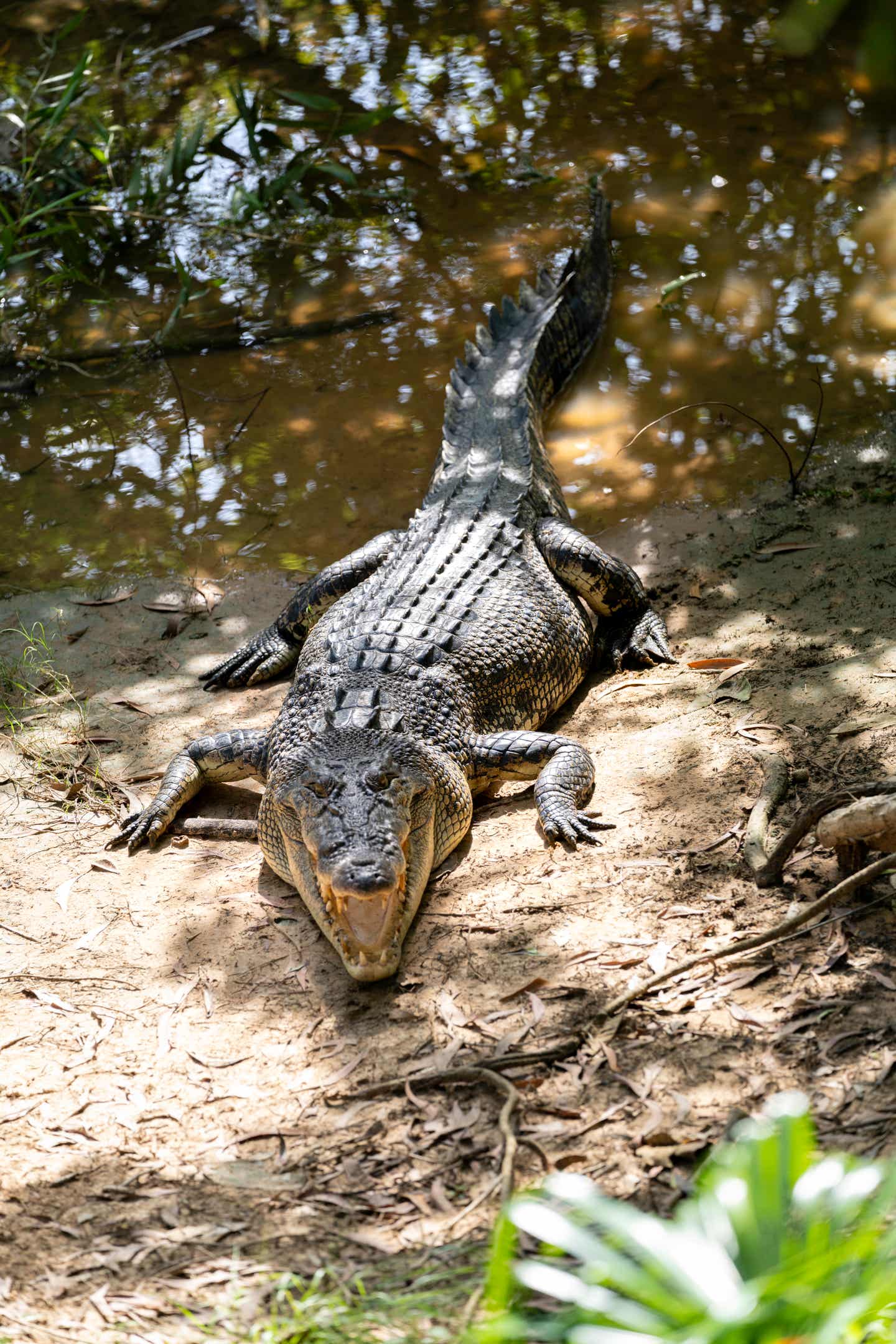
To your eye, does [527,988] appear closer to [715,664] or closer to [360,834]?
[360,834]

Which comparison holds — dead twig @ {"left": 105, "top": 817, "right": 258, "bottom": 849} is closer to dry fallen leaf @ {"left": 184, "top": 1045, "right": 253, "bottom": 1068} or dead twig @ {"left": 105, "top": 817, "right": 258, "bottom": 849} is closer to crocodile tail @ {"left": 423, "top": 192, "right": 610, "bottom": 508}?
dry fallen leaf @ {"left": 184, "top": 1045, "right": 253, "bottom": 1068}

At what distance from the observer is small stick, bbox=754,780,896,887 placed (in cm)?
308

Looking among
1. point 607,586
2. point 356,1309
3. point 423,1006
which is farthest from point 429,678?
point 356,1309

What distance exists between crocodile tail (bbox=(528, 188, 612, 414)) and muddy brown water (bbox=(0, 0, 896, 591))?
0.15m

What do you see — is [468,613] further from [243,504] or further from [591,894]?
[243,504]

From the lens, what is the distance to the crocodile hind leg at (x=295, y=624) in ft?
19.3

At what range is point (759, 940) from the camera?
3.00 m

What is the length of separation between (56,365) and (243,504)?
2553 millimetres

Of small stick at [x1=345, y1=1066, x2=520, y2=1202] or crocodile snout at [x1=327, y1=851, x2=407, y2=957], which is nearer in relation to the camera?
small stick at [x1=345, y1=1066, x2=520, y2=1202]

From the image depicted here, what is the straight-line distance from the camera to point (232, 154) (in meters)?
9.20

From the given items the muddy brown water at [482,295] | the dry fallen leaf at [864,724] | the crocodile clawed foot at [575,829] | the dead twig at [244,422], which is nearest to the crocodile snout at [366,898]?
the crocodile clawed foot at [575,829]

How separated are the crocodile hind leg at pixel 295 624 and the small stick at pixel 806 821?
120 inches

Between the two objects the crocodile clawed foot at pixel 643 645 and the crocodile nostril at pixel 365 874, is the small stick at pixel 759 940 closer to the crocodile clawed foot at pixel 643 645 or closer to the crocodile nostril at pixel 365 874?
the crocodile nostril at pixel 365 874

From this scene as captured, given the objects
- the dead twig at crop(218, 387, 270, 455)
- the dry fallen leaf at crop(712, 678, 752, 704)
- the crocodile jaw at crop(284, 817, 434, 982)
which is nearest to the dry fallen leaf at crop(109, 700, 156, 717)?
the crocodile jaw at crop(284, 817, 434, 982)
